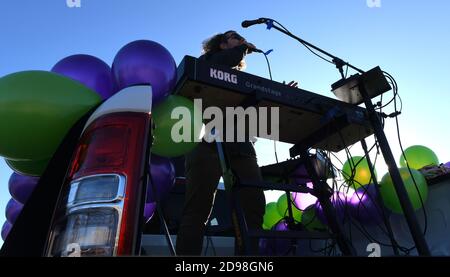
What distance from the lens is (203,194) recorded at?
210 cm

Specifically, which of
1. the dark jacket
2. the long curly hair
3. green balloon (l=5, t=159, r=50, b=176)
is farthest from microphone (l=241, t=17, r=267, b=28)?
green balloon (l=5, t=159, r=50, b=176)

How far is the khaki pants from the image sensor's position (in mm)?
1976

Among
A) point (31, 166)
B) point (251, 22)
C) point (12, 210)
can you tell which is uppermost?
point (251, 22)

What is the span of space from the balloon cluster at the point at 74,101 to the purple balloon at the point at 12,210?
100 centimetres

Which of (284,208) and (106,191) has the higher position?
(284,208)

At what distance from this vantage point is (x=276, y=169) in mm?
3037

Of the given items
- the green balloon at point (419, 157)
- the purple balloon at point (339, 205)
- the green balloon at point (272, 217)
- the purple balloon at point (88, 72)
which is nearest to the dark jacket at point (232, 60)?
the purple balloon at point (88, 72)

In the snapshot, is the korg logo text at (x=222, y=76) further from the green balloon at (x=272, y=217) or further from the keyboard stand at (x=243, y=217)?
the green balloon at (x=272, y=217)

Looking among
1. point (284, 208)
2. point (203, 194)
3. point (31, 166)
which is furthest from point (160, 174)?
point (284, 208)

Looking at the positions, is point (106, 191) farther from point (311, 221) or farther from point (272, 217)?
point (272, 217)

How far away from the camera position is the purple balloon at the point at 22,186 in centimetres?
198

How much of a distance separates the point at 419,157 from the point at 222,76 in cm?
308
